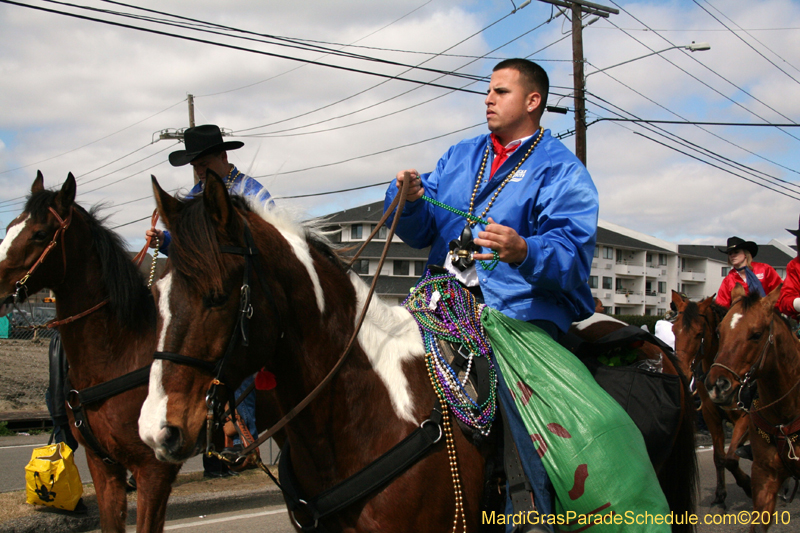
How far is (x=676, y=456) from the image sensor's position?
3178 millimetres

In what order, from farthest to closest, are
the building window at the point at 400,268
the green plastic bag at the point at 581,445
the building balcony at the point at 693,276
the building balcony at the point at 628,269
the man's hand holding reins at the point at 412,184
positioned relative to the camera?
the building balcony at the point at 693,276
the building balcony at the point at 628,269
the building window at the point at 400,268
the man's hand holding reins at the point at 412,184
the green plastic bag at the point at 581,445

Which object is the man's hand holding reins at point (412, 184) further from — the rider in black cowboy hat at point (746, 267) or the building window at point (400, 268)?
the building window at point (400, 268)

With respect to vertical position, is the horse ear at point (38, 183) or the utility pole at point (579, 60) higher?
the utility pole at point (579, 60)

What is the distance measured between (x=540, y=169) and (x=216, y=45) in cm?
769

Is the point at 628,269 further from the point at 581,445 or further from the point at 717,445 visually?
the point at 581,445

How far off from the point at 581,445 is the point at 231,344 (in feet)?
4.50

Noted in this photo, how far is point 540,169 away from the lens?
103 inches

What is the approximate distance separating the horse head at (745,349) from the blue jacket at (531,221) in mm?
3075

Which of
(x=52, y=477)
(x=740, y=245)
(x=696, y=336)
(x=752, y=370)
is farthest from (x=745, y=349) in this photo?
(x=52, y=477)

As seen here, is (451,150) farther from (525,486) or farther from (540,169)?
(525,486)

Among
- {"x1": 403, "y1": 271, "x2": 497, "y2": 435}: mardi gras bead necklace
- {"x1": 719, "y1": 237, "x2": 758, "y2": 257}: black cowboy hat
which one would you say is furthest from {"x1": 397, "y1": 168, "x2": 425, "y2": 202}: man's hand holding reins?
{"x1": 719, "y1": 237, "x2": 758, "y2": 257}: black cowboy hat

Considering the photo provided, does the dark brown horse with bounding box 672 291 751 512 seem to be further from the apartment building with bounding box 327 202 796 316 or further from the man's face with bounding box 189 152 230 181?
the apartment building with bounding box 327 202 796 316

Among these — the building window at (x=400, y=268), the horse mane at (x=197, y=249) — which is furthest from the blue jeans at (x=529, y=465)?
the building window at (x=400, y=268)

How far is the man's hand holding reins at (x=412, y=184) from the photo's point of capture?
2.59 metres
